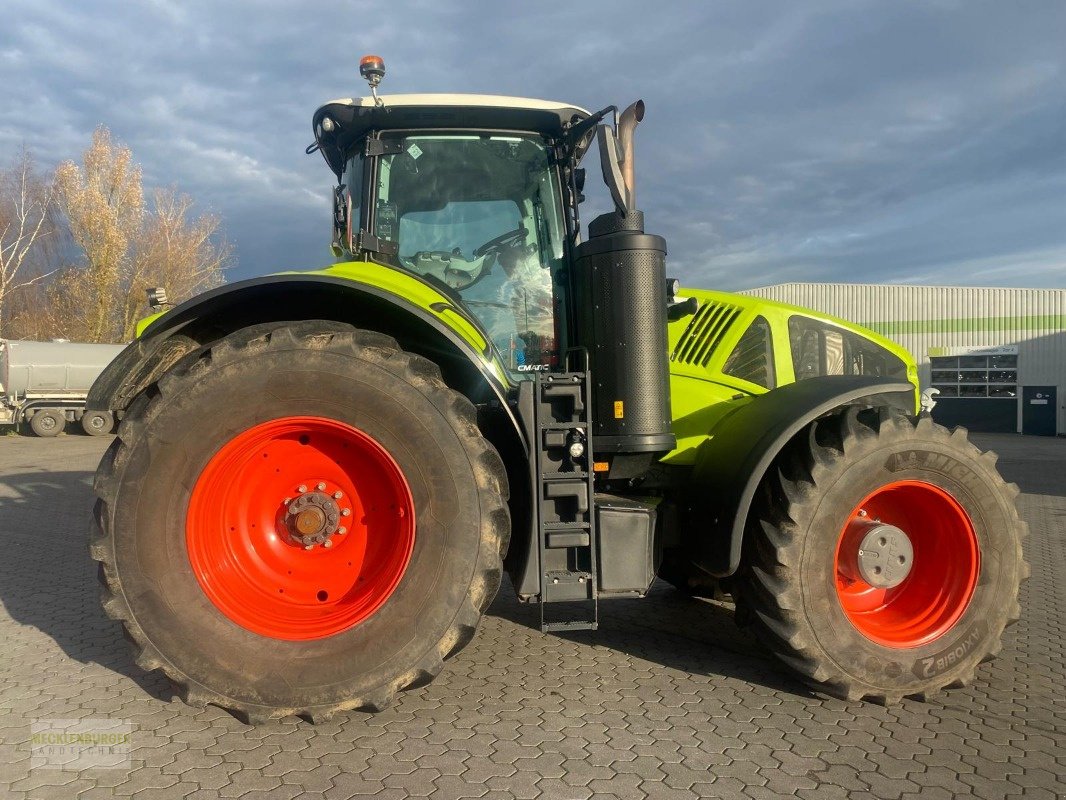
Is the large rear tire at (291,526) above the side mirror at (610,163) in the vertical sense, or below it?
below

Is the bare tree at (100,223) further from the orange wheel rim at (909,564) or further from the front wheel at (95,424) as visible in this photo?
the orange wheel rim at (909,564)

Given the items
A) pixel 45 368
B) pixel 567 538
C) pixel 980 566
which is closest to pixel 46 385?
pixel 45 368

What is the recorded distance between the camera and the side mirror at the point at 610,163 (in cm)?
302

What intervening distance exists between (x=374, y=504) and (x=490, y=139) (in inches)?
71.2

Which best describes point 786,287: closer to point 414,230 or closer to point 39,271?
point 414,230

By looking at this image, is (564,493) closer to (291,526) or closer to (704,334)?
(291,526)

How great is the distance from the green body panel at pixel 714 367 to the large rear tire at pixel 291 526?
1186mm

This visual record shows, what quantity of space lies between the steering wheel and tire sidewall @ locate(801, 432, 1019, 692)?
1.79 metres

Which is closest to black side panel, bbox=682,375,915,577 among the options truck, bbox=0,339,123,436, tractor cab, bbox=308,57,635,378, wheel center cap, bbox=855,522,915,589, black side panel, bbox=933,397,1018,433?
wheel center cap, bbox=855,522,915,589

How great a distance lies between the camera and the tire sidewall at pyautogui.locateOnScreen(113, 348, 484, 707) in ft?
9.12

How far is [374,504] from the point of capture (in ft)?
10.2

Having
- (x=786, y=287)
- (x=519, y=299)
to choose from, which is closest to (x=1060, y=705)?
(x=519, y=299)
